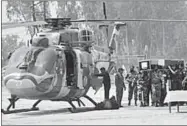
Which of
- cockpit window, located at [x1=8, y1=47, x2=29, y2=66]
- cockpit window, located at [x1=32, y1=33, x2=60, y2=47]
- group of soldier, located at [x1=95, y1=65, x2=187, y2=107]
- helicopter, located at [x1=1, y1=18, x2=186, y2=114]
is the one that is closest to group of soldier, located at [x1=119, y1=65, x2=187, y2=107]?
group of soldier, located at [x1=95, y1=65, x2=187, y2=107]

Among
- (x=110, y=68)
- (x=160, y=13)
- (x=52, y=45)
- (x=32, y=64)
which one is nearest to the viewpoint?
(x=32, y=64)

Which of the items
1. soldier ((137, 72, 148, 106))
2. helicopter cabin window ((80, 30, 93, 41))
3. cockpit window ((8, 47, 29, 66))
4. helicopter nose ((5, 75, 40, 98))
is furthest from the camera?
soldier ((137, 72, 148, 106))

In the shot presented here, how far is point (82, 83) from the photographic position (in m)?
14.3

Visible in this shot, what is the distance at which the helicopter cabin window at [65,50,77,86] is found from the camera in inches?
554

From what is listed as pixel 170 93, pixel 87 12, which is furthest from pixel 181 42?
pixel 170 93

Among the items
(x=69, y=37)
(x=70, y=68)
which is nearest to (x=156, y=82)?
(x=70, y=68)

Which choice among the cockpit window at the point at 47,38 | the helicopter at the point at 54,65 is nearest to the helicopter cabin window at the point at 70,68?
the helicopter at the point at 54,65

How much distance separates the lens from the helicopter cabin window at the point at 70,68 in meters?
14.1

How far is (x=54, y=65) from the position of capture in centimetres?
1318

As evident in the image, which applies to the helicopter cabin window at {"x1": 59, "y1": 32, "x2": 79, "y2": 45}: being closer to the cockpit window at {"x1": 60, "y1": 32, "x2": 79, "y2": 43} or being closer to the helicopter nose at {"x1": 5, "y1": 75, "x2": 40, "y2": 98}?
the cockpit window at {"x1": 60, "y1": 32, "x2": 79, "y2": 43}

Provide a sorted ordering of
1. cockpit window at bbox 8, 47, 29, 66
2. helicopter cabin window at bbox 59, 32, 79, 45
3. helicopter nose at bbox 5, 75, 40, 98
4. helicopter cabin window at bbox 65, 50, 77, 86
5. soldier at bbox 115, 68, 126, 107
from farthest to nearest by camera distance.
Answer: soldier at bbox 115, 68, 126, 107, helicopter cabin window at bbox 59, 32, 79, 45, helicopter cabin window at bbox 65, 50, 77, 86, cockpit window at bbox 8, 47, 29, 66, helicopter nose at bbox 5, 75, 40, 98

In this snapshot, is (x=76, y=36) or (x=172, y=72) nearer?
(x=76, y=36)

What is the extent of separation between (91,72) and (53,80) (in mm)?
2248

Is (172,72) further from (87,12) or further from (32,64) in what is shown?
(87,12)
